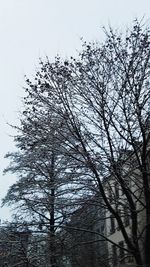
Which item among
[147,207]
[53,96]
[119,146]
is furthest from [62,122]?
[147,207]

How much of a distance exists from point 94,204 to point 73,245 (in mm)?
2057

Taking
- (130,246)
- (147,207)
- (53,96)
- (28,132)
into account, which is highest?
(53,96)

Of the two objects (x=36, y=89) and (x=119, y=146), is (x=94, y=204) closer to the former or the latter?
(x=119, y=146)

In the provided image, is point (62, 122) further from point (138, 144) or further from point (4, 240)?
point (4, 240)

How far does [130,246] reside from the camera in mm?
15227

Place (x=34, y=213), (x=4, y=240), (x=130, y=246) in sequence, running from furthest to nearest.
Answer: (x=34, y=213)
(x=4, y=240)
(x=130, y=246)

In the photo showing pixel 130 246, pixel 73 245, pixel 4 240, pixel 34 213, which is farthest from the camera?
pixel 34 213

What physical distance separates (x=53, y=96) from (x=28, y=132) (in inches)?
62.9

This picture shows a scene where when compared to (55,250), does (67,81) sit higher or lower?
higher

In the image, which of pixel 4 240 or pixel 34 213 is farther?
pixel 34 213

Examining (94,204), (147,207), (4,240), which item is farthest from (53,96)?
(4,240)

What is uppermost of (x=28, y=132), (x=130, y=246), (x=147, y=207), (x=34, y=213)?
(x=28, y=132)

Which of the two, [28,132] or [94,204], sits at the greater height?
[28,132]

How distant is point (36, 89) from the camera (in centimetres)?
1603
